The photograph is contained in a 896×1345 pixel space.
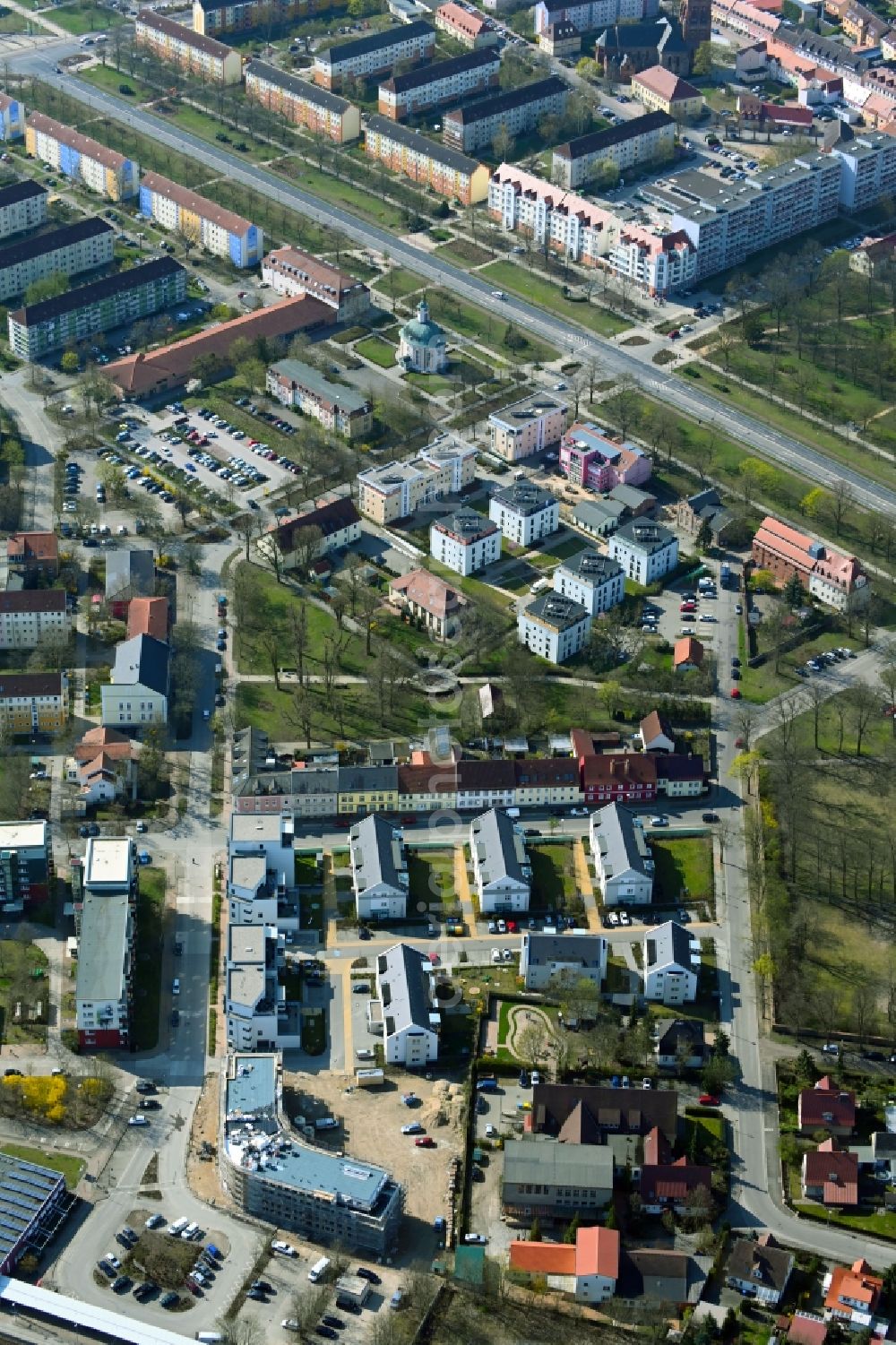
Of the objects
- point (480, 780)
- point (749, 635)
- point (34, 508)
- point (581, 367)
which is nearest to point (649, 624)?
point (749, 635)

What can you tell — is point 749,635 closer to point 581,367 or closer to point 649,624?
point 649,624

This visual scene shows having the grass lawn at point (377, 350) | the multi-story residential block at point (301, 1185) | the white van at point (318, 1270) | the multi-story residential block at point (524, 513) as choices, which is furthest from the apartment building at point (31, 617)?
the white van at point (318, 1270)

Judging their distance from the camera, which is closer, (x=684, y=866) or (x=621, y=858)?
(x=621, y=858)

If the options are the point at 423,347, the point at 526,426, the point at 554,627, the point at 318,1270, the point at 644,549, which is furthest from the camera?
the point at 423,347

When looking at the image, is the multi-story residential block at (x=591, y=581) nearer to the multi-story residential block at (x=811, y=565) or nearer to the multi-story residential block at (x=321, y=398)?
the multi-story residential block at (x=811, y=565)

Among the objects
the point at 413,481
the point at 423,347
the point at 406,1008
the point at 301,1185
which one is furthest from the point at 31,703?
the point at 423,347

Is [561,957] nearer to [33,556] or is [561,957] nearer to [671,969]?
[671,969]

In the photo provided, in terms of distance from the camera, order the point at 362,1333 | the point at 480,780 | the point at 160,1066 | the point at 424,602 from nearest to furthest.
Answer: the point at 362,1333 < the point at 160,1066 < the point at 480,780 < the point at 424,602

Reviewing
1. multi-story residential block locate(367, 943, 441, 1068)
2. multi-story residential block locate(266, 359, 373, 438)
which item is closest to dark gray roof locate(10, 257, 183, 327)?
multi-story residential block locate(266, 359, 373, 438)
